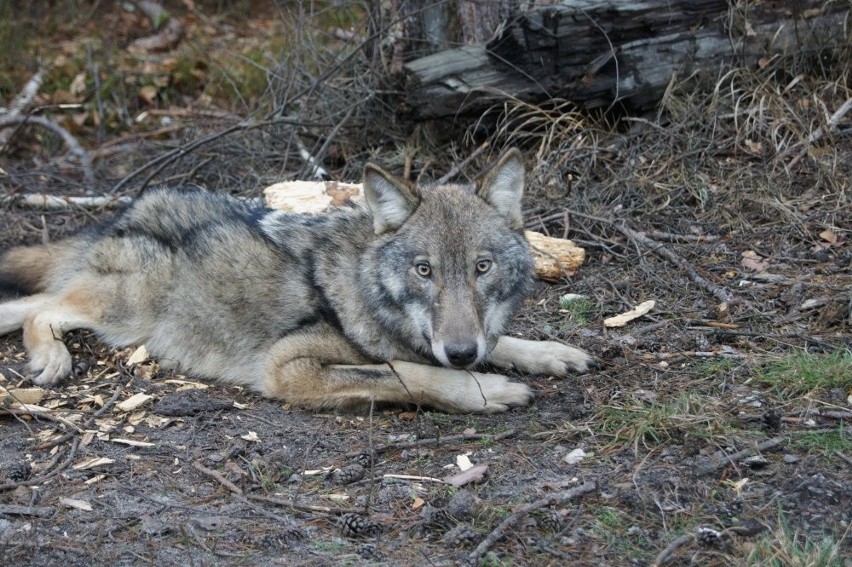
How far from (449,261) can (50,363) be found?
2634 millimetres

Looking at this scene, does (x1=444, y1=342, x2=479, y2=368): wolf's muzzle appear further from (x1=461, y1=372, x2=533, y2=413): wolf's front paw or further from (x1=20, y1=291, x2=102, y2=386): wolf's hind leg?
(x1=20, y1=291, x2=102, y2=386): wolf's hind leg

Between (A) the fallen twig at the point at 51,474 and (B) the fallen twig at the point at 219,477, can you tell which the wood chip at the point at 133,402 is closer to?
(A) the fallen twig at the point at 51,474

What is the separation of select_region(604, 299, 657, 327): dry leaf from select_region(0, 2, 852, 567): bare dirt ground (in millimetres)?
44

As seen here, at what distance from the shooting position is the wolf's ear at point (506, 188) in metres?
5.19

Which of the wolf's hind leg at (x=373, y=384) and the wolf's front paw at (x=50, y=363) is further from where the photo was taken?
the wolf's front paw at (x=50, y=363)

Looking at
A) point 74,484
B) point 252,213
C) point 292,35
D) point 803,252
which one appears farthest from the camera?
point 292,35

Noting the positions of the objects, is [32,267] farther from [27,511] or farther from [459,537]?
[459,537]

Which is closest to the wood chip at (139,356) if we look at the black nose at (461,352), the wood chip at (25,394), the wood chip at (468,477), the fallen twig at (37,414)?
the wood chip at (25,394)

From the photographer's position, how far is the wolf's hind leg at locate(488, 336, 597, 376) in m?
5.47

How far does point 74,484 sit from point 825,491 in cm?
328

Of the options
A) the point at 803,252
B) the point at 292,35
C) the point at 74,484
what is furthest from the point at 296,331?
the point at 292,35

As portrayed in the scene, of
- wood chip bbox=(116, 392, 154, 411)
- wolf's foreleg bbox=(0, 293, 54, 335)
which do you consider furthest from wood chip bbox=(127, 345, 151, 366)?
wolf's foreleg bbox=(0, 293, 54, 335)

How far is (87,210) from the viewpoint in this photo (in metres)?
8.32

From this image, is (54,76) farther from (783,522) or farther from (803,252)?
(783,522)
